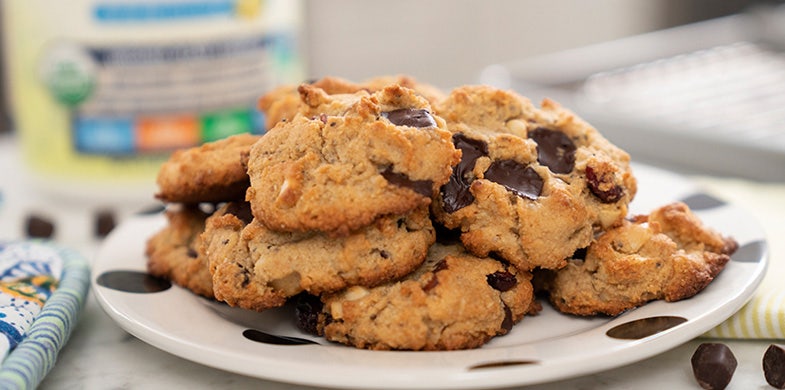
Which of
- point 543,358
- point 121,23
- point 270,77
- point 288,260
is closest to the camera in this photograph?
point 543,358

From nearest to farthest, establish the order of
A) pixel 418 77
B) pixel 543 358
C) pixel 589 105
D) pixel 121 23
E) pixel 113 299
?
1. pixel 543 358
2. pixel 113 299
3. pixel 121 23
4. pixel 589 105
5. pixel 418 77

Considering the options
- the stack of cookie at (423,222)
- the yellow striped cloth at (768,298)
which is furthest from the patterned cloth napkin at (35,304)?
the yellow striped cloth at (768,298)

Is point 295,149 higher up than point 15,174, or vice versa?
point 295,149

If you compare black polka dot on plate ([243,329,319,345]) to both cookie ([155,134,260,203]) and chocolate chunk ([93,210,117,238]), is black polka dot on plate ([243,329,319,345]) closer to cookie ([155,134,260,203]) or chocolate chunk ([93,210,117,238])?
cookie ([155,134,260,203])

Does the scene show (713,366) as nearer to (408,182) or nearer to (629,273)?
(629,273)

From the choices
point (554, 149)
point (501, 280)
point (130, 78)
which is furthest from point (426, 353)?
point (130, 78)

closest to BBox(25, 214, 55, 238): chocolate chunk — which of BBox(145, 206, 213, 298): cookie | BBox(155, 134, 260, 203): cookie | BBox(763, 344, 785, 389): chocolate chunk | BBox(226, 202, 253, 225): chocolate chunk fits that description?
BBox(145, 206, 213, 298): cookie

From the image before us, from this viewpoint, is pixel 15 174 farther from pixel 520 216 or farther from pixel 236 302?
pixel 520 216

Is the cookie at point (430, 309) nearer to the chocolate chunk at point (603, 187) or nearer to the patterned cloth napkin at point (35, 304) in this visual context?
the chocolate chunk at point (603, 187)

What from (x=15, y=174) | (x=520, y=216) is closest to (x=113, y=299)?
(x=520, y=216)
